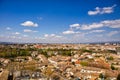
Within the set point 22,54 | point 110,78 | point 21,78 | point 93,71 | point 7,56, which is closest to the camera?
point 21,78

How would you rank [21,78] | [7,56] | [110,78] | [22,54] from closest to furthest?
[21,78], [110,78], [7,56], [22,54]

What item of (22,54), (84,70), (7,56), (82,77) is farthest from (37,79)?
(22,54)

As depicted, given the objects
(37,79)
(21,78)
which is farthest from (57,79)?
(21,78)

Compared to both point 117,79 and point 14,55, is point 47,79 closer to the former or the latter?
point 117,79

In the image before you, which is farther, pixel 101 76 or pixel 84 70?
pixel 84 70

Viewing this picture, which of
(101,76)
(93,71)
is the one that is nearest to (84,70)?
(93,71)

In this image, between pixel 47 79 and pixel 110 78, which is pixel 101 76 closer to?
pixel 110 78

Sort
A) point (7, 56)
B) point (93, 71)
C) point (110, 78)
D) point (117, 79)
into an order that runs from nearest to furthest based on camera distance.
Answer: point (117, 79) → point (110, 78) → point (93, 71) → point (7, 56)

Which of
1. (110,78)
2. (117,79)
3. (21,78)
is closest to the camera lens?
(21,78)

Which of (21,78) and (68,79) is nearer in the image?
(21,78)
